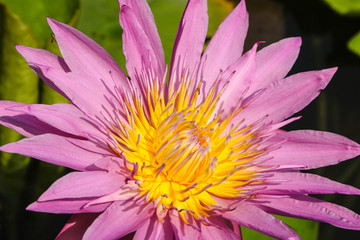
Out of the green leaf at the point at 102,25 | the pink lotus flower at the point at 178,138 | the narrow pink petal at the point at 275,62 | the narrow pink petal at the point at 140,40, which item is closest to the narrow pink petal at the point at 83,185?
the pink lotus flower at the point at 178,138

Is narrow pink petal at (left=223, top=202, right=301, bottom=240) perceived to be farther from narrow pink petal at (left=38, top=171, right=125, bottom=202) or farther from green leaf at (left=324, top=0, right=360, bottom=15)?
green leaf at (left=324, top=0, right=360, bottom=15)

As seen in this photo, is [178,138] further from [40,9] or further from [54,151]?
[40,9]

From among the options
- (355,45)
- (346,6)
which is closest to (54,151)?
(355,45)

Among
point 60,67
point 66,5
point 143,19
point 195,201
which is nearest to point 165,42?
point 66,5

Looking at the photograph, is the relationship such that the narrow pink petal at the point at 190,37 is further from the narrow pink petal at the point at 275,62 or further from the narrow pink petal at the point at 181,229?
the narrow pink petal at the point at 181,229

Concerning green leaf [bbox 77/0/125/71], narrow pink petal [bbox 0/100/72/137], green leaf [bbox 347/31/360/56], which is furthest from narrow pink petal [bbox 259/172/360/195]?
green leaf [bbox 347/31/360/56]

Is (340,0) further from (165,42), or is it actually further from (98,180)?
(98,180)
